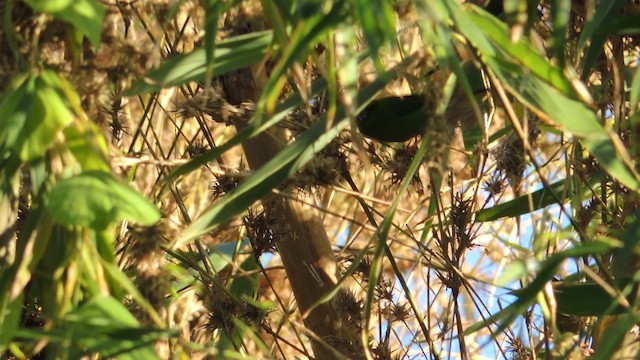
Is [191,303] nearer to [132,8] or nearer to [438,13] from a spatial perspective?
[132,8]

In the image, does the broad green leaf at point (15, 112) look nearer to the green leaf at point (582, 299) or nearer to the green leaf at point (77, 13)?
the green leaf at point (77, 13)

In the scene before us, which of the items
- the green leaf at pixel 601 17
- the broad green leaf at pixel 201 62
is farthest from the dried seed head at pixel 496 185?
the broad green leaf at pixel 201 62

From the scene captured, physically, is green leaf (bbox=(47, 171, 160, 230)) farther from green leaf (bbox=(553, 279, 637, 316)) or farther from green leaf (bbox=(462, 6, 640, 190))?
green leaf (bbox=(553, 279, 637, 316))

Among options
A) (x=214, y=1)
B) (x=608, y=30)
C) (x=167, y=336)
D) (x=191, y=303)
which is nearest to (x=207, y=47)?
(x=214, y=1)

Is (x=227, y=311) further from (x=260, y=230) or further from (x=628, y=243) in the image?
(x=628, y=243)

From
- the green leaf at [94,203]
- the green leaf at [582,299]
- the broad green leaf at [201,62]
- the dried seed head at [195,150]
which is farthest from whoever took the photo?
the dried seed head at [195,150]
